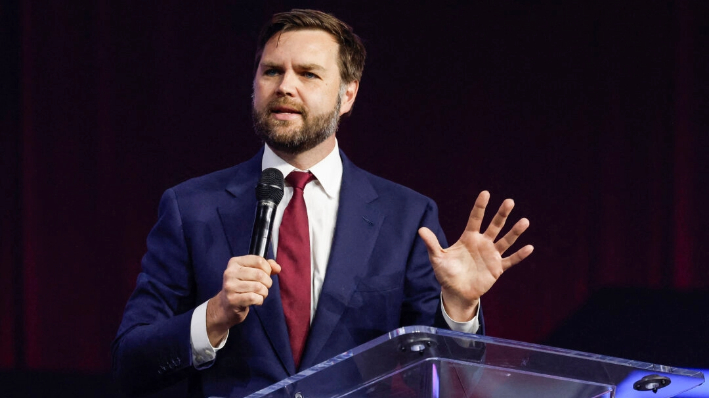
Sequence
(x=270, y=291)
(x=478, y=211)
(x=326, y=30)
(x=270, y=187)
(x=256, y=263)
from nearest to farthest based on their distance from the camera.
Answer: (x=256, y=263), (x=270, y=187), (x=478, y=211), (x=270, y=291), (x=326, y=30)

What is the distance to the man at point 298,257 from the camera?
5.75ft

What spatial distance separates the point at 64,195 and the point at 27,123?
0.29m

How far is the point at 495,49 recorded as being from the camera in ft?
10.5

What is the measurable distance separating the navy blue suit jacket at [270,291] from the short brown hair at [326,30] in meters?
0.24

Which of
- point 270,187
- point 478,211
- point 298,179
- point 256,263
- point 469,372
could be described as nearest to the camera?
point 469,372

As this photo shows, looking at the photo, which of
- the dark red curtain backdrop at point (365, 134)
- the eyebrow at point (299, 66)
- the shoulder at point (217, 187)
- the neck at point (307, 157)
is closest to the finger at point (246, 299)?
the shoulder at point (217, 187)

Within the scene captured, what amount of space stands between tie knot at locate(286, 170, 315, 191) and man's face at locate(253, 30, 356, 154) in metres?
0.07

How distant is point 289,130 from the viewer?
2016mm

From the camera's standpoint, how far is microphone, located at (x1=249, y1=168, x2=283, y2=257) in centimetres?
153

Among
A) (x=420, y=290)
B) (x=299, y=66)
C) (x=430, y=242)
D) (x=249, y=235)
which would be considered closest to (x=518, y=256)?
(x=430, y=242)

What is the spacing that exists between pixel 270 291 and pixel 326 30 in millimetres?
688

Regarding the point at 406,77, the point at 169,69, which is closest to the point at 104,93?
the point at 169,69

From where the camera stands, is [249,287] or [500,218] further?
[500,218]

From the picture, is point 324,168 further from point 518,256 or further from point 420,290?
point 518,256
